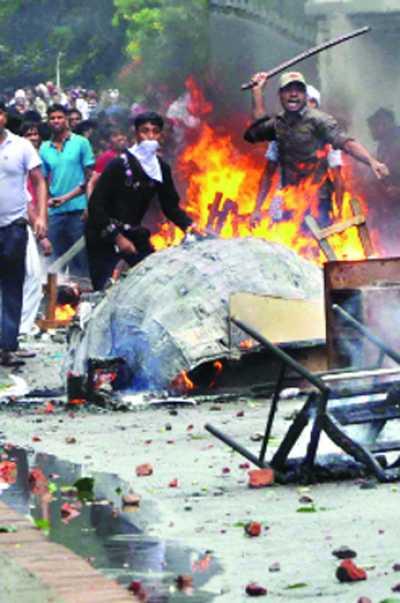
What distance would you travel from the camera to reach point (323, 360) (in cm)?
1188

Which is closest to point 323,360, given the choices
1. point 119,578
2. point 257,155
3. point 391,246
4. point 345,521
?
point 345,521

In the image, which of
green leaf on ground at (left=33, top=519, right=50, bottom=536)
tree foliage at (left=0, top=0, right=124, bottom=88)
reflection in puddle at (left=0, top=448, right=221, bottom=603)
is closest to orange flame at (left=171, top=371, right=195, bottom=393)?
reflection in puddle at (left=0, top=448, right=221, bottom=603)

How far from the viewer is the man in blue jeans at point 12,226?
47.9 ft

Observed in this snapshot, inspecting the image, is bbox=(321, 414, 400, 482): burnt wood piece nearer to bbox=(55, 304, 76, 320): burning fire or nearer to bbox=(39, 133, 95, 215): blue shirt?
bbox=(55, 304, 76, 320): burning fire

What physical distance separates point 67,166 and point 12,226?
14.1 feet

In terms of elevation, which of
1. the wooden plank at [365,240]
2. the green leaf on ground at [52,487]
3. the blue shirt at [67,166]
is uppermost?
the blue shirt at [67,166]

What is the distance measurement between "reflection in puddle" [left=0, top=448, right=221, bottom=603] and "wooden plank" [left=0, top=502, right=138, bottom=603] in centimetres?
8

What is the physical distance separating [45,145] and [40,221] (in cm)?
401

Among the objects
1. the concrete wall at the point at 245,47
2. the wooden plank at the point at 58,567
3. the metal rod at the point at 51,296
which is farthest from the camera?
the concrete wall at the point at 245,47

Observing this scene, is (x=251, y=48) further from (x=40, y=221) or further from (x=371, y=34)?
(x=40, y=221)

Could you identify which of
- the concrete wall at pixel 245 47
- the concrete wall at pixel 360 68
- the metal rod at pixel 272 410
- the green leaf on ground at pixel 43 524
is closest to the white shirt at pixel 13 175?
the metal rod at pixel 272 410

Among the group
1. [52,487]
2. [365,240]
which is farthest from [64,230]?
[52,487]

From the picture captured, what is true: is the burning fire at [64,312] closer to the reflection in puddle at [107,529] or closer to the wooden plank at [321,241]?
the wooden plank at [321,241]

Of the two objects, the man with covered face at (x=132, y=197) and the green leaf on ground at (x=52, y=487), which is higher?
the man with covered face at (x=132, y=197)
